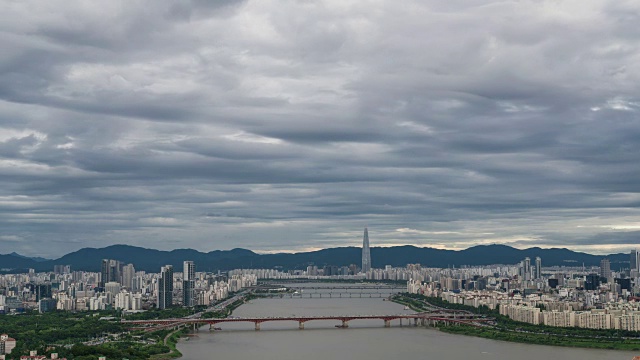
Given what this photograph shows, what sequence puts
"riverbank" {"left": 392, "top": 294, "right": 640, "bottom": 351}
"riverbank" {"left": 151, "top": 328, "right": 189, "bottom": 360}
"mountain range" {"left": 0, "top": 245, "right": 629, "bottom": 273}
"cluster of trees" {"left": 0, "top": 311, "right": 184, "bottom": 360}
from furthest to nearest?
1. "mountain range" {"left": 0, "top": 245, "right": 629, "bottom": 273}
2. "riverbank" {"left": 392, "top": 294, "right": 640, "bottom": 351}
3. "riverbank" {"left": 151, "top": 328, "right": 189, "bottom": 360}
4. "cluster of trees" {"left": 0, "top": 311, "right": 184, "bottom": 360}

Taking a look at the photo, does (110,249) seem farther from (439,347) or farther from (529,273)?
(439,347)

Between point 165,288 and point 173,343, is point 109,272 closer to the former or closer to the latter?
point 165,288

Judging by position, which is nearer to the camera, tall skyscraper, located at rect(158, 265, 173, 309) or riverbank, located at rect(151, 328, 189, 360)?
riverbank, located at rect(151, 328, 189, 360)

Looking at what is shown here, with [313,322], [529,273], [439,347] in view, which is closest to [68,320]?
[313,322]

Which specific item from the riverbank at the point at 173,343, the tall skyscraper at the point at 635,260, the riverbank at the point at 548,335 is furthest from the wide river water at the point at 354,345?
the tall skyscraper at the point at 635,260

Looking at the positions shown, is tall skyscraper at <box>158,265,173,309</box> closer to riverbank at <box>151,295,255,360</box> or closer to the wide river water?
riverbank at <box>151,295,255,360</box>

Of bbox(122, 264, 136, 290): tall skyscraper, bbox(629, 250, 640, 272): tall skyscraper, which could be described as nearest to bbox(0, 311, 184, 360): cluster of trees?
bbox(122, 264, 136, 290): tall skyscraper

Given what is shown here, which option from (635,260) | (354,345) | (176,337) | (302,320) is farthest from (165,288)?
(635,260)

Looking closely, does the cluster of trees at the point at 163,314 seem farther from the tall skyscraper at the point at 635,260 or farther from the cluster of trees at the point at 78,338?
the tall skyscraper at the point at 635,260

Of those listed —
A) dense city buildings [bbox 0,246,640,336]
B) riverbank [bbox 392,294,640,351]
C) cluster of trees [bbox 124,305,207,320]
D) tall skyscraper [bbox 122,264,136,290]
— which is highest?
tall skyscraper [bbox 122,264,136,290]
